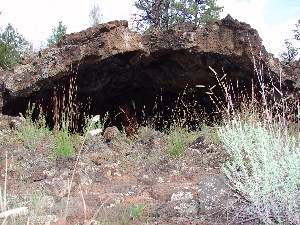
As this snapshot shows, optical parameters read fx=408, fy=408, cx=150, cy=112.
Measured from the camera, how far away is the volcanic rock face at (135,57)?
20.3 ft

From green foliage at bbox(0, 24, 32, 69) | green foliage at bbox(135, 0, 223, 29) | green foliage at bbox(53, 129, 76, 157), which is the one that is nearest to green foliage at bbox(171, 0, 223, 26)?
green foliage at bbox(135, 0, 223, 29)

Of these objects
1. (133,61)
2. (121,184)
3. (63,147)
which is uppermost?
(133,61)

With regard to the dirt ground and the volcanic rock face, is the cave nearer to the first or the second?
the volcanic rock face

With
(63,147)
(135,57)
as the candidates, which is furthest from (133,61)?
(63,147)

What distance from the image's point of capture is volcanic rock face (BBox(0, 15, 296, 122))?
618 centimetres

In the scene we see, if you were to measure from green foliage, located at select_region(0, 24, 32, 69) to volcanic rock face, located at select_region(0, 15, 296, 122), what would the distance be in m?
7.37

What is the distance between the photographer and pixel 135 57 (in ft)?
21.8

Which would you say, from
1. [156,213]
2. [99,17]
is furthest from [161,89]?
[99,17]

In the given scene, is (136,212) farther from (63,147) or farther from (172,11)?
(172,11)

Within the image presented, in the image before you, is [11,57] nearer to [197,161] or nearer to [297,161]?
[197,161]

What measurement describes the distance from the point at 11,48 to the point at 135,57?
8.79 meters

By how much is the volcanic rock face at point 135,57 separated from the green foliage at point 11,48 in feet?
24.2

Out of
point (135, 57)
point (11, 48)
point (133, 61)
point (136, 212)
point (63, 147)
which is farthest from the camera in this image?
point (11, 48)

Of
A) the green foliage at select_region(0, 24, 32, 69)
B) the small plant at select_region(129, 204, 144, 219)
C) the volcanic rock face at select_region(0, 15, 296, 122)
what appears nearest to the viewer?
the small plant at select_region(129, 204, 144, 219)
